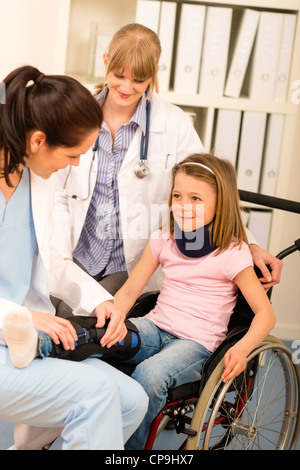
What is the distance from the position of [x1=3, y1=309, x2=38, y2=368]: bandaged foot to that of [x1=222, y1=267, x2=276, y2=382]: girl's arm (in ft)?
1.46

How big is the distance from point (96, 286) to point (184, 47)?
1.31 m

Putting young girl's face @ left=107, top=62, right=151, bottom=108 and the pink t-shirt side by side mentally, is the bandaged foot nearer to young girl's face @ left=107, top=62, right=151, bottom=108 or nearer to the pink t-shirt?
the pink t-shirt

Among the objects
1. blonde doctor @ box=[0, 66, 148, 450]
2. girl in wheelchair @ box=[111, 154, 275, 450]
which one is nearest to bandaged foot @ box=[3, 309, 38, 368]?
blonde doctor @ box=[0, 66, 148, 450]

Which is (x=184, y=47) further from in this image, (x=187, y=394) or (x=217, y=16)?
(x=187, y=394)

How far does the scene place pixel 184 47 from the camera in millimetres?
2438

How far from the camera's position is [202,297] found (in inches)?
64.2

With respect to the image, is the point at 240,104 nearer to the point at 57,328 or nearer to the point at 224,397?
the point at 224,397

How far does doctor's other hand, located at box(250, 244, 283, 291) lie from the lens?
1612 mm

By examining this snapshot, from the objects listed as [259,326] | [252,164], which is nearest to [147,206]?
[259,326]

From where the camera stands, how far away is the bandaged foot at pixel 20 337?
111cm

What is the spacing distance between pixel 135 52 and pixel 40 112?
55cm

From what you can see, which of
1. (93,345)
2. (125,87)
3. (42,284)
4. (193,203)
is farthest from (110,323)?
(125,87)
